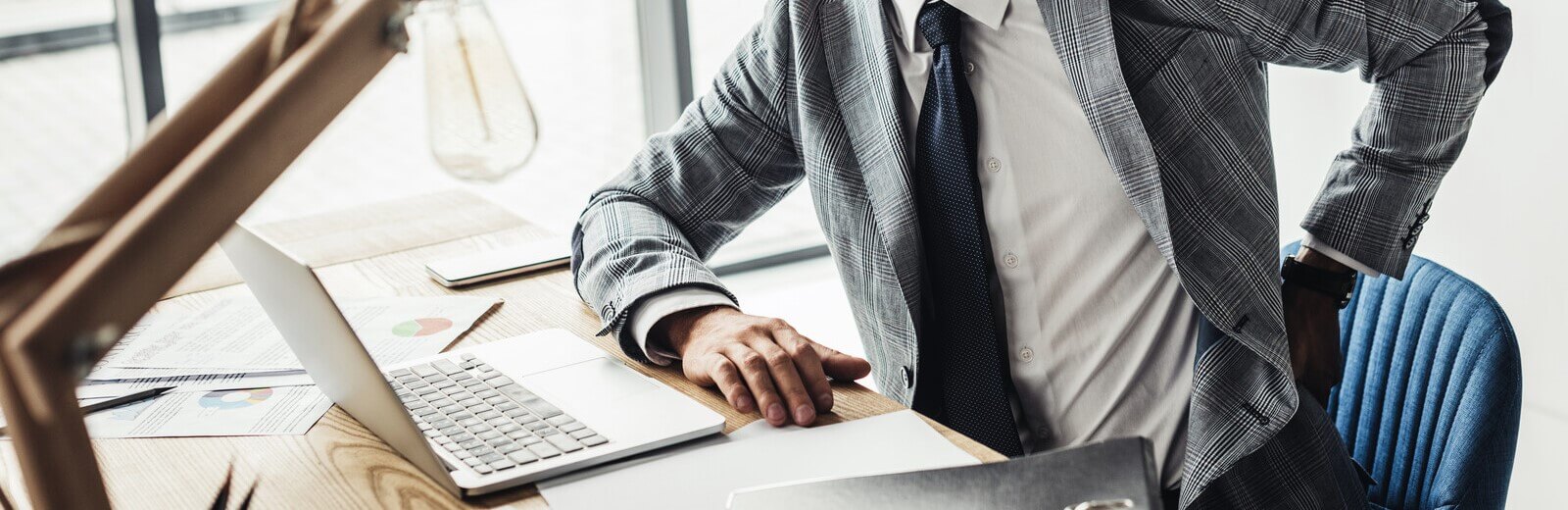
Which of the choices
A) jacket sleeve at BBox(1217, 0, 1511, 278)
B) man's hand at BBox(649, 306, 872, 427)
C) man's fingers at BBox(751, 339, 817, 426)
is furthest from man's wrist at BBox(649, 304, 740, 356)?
jacket sleeve at BBox(1217, 0, 1511, 278)

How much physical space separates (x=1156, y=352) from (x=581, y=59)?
8.16 ft

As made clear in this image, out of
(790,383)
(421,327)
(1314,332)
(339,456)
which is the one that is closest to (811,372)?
(790,383)

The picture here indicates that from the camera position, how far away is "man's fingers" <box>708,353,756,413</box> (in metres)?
0.99

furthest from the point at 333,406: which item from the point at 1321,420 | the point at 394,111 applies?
the point at 394,111

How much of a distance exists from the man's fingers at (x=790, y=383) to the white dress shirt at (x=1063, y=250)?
384 millimetres

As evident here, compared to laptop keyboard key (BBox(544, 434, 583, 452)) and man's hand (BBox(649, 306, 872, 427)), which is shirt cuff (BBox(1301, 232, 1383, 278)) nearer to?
man's hand (BBox(649, 306, 872, 427))

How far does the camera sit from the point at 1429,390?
128 centimetres

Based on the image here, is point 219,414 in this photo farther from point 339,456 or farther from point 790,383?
point 790,383

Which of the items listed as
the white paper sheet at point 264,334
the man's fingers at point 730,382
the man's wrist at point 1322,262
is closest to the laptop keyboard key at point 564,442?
the man's fingers at point 730,382

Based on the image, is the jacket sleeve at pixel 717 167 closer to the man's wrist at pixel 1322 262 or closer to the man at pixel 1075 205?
the man at pixel 1075 205

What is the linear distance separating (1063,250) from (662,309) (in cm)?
44

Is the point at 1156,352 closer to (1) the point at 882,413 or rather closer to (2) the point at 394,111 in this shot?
(1) the point at 882,413

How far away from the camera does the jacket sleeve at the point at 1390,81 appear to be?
118 centimetres

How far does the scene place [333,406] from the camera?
1.04 meters
